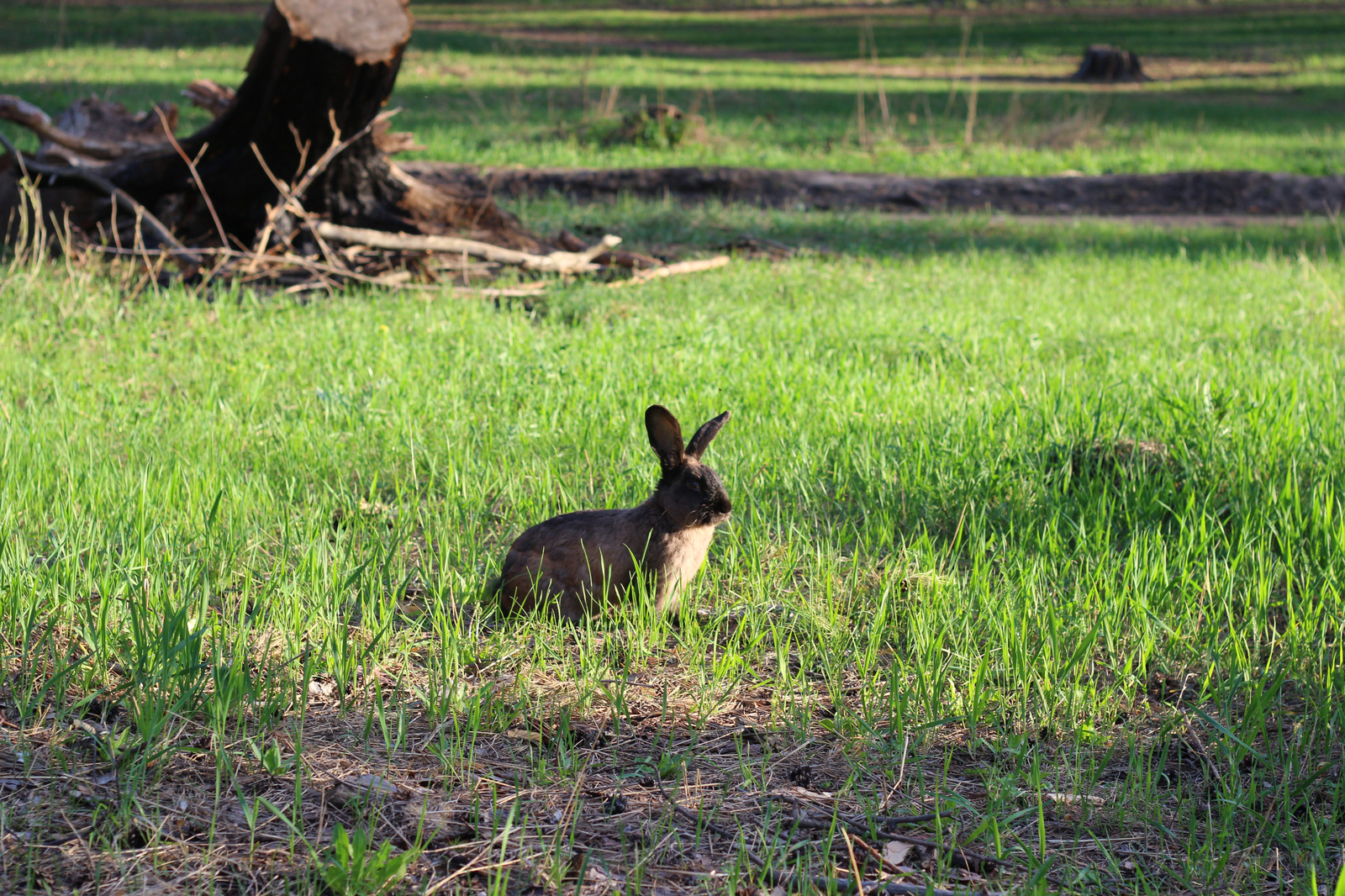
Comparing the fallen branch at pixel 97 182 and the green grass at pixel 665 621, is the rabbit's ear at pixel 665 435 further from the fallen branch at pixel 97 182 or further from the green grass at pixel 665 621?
the fallen branch at pixel 97 182

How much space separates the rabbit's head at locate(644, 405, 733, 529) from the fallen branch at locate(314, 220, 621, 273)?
4.87m

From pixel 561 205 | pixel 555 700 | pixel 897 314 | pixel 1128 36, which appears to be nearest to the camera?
pixel 555 700

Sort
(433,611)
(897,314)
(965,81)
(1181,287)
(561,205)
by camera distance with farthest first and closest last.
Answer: (965,81)
(561,205)
(1181,287)
(897,314)
(433,611)

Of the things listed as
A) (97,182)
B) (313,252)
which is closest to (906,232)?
(313,252)

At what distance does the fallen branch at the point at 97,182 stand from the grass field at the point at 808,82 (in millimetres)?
6005

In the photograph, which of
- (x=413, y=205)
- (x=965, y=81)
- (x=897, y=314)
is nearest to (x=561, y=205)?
(x=413, y=205)

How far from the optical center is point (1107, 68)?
27.7 meters

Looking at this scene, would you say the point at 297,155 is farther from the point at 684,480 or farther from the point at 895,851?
the point at 895,851

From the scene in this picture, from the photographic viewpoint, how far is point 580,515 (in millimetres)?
3098

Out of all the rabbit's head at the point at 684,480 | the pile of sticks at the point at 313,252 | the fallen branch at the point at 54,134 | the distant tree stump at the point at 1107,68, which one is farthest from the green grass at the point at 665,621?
the distant tree stump at the point at 1107,68

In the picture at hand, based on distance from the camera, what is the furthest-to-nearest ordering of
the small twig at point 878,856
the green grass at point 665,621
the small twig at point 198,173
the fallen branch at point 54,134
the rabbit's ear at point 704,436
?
the fallen branch at point 54,134 → the small twig at point 198,173 → the rabbit's ear at point 704,436 → the green grass at point 665,621 → the small twig at point 878,856

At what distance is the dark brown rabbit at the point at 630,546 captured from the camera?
9.41 ft

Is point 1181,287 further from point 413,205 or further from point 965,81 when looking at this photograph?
point 965,81

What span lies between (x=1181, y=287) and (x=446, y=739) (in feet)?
25.4
